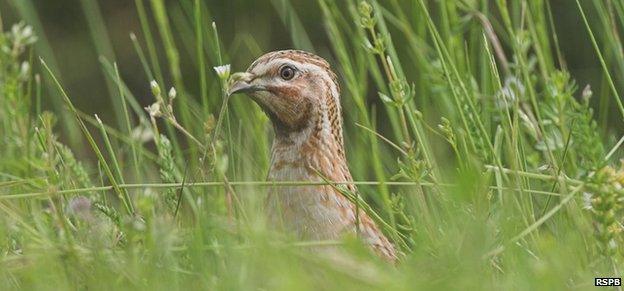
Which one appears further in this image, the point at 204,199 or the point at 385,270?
the point at 204,199

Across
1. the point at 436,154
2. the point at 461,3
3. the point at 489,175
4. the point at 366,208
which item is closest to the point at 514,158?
the point at 489,175

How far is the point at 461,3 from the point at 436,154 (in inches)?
25.0

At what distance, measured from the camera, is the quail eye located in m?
4.36

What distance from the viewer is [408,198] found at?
4602 millimetres

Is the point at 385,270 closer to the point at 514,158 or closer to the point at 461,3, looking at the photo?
the point at 514,158

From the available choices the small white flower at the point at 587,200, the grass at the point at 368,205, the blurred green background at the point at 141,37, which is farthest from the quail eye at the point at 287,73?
the blurred green background at the point at 141,37

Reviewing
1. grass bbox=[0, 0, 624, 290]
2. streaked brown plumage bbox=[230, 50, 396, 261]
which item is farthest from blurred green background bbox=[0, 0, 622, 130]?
streaked brown plumage bbox=[230, 50, 396, 261]

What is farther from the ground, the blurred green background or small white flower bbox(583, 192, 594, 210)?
small white flower bbox(583, 192, 594, 210)
